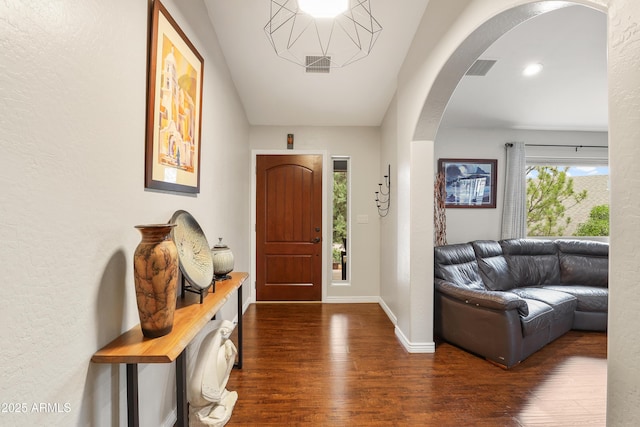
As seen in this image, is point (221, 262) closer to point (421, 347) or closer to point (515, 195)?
point (421, 347)

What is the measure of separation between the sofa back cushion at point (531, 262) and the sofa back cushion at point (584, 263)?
83mm

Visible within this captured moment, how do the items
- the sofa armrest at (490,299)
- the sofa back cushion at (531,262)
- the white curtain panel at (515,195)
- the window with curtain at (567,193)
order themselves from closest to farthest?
the sofa armrest at (490,299)
the sofa back cushion at (531,262)
the white curtain panel at (515,195)
the window with curtain at (567,193)

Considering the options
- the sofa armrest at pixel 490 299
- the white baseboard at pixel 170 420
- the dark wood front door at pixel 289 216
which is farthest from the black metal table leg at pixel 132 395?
the dark wood front door at pixel 289 216

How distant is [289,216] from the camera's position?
405cm

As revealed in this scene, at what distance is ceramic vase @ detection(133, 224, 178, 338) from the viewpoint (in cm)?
105

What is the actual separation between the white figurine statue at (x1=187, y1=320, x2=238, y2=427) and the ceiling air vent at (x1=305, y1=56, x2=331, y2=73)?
262 cm

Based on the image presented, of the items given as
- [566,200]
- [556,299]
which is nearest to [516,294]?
[556,299]

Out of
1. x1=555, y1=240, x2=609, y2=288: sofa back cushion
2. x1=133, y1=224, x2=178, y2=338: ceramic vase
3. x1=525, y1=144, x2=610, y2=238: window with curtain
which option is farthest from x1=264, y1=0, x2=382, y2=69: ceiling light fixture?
x1=555, y1=240, x2=609, y2=288: sofa back cushion

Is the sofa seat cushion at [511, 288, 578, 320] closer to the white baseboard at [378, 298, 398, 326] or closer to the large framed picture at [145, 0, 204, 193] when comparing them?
the white baseboard at [378, 298, 398, 326]

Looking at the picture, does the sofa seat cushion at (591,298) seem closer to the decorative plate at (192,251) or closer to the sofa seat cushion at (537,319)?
the sofa seat cushion at (537,319)

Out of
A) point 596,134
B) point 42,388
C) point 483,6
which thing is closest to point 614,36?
point 483,6

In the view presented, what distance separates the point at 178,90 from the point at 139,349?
1.37 metres

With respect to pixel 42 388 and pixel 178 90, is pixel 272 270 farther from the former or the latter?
pixel 42 388

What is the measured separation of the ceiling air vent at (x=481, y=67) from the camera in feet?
8.95
